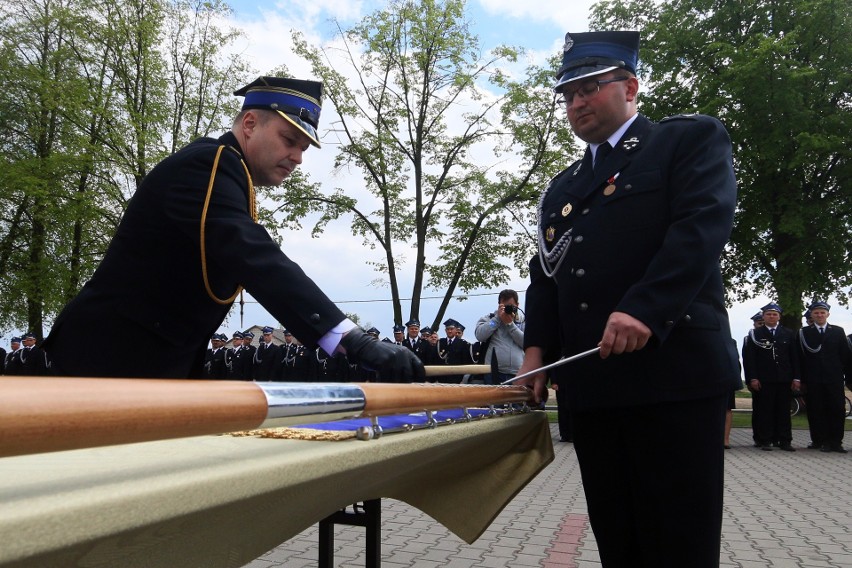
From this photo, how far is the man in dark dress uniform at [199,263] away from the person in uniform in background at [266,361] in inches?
659

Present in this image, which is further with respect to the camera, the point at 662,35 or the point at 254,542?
the point at 662,35

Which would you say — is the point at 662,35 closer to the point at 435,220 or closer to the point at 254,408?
the point at 435,220

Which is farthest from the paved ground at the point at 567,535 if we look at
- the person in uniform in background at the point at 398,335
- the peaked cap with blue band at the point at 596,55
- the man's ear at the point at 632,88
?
the person in uniform in background at the point at 398,335

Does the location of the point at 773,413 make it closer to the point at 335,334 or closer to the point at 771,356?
the point at 771,356

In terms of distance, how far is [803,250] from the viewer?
62.6 ft

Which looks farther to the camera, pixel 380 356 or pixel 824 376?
pixel 824 376

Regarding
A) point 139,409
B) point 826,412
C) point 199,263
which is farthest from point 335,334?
point 826,412

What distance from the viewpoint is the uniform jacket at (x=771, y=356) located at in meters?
11.0

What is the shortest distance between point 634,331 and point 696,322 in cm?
28

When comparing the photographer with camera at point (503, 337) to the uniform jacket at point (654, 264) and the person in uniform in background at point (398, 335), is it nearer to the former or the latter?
the person in uniform in background at point (398, 335)

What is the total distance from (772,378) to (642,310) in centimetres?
1028

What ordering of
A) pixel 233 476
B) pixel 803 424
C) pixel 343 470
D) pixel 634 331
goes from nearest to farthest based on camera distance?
pixel 233 476, pixel 343 470, pixel 634 331, pixel 803 424

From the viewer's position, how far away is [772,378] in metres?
11.0

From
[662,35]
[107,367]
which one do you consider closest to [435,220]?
[662,35]
